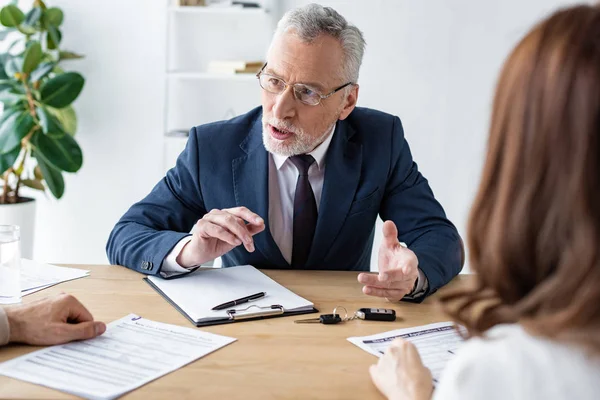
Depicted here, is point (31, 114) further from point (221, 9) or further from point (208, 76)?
point (221, 9)

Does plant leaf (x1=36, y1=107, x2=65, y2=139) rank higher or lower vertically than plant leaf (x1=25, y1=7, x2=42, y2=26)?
lower

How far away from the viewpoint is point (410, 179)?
2330 millimetres

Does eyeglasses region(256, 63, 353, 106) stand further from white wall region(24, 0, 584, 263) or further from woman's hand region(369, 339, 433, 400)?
white wall region(24, 0, 584, 263)

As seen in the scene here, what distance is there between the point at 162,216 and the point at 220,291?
0.53 meters

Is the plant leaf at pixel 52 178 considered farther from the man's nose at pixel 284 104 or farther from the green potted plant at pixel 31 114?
the man's nose at pixel 284 104

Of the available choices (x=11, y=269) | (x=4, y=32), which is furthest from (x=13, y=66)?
(x=11, y=269)

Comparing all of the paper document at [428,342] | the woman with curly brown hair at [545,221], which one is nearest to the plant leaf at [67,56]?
the paper document at [428,342]

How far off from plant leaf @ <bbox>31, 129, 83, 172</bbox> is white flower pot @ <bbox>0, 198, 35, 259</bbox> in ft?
0.96

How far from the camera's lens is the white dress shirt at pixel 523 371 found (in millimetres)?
889

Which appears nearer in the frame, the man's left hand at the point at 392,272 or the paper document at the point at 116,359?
the paper document at the point at 116,359

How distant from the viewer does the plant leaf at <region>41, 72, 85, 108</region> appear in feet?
12.4

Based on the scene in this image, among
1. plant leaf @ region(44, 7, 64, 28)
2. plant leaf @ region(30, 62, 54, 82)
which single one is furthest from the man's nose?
plant leaf @ region(44, 7, 64, 28)

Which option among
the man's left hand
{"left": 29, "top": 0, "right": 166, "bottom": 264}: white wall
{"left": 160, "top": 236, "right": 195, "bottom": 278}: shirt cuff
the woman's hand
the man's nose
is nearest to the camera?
the woman's hand

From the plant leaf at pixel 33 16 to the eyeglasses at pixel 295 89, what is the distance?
7.21ft
